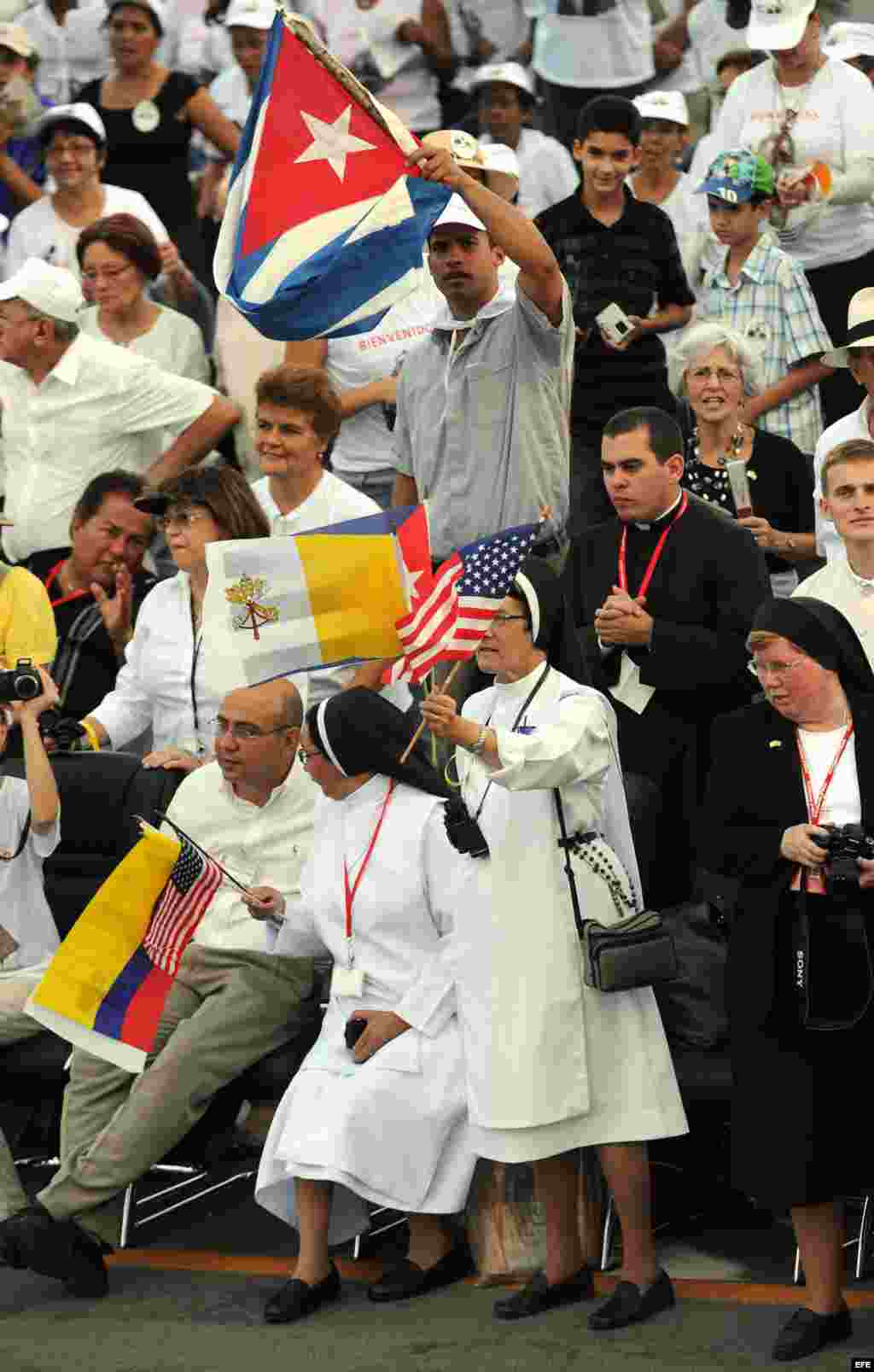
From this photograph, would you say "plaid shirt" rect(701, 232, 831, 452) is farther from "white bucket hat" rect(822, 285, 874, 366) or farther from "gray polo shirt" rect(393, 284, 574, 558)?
"gray polo shirt" rect(393, 284, 574, 558)

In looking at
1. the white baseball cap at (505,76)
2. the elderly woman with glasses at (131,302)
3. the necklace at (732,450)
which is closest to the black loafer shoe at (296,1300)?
the necklace at (732,450)

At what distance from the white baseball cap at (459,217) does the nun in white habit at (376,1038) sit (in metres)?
1.72

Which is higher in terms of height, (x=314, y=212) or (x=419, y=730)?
(x=314, y=212)

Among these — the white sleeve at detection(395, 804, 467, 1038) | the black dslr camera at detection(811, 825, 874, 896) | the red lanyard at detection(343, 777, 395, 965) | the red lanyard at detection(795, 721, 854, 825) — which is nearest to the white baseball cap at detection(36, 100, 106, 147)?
the red lanyard at detection(343, 777, 395, 965)

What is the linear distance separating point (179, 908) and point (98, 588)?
218 cm

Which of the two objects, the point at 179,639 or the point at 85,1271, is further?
the point at 179,639

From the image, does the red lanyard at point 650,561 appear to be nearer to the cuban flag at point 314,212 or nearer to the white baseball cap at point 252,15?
the cuban flag at point 314,212

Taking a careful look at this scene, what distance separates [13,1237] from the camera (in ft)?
24.5

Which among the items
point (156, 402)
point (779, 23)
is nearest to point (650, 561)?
point (156, 402)

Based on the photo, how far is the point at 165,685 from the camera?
8992 millimetres

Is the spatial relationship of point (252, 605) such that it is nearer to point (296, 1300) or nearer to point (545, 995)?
point (545, 995)

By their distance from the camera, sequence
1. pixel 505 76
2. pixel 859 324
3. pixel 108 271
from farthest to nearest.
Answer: pixel 505 76, pixel 108 271, pixel 859 324

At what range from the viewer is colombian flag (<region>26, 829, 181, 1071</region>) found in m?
7.70

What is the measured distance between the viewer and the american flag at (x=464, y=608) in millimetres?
7020
